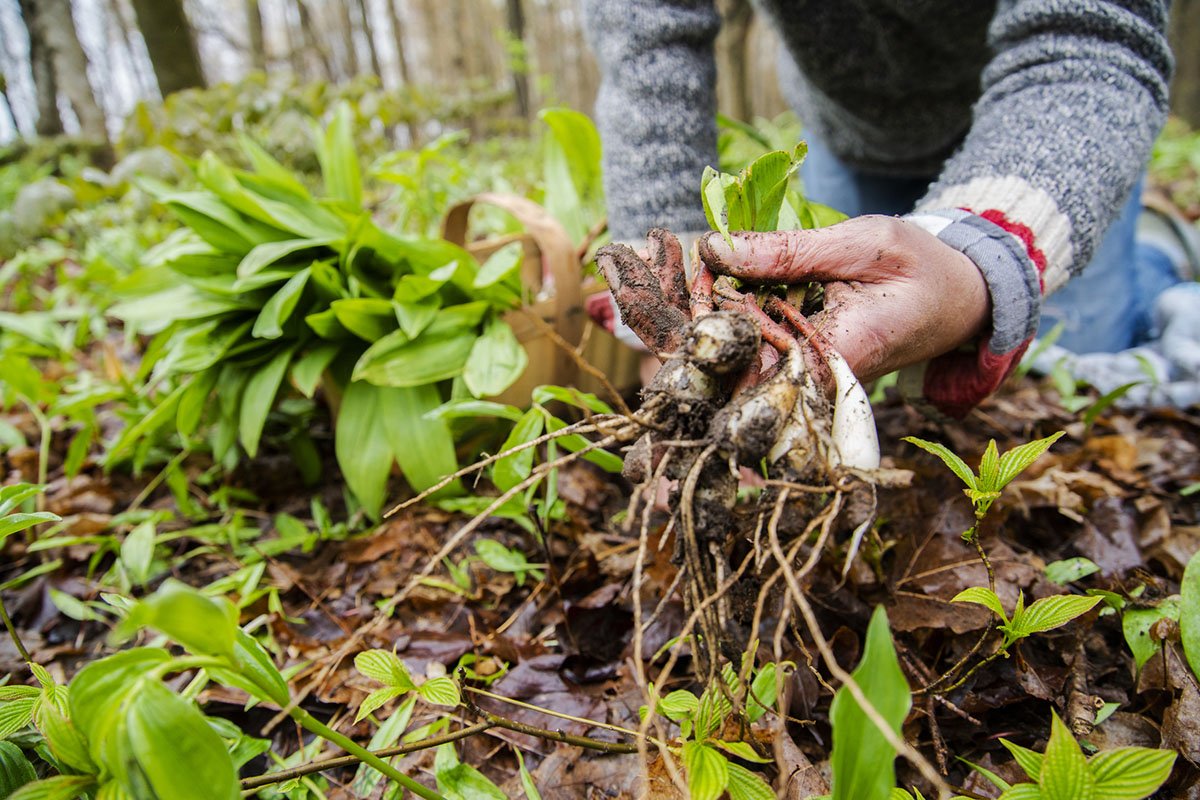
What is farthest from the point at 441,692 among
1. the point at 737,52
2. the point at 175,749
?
the point at 737,52

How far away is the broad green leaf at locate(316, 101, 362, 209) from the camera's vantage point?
1640 mm

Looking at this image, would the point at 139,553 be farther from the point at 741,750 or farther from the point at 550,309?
the point at 741,750

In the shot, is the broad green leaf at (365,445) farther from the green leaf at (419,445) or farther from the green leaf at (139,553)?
the green leaf at (139,553)

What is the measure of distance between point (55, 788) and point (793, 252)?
84 centimetres

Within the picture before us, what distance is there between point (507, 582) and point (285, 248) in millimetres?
796

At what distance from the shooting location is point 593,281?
5.33 ft

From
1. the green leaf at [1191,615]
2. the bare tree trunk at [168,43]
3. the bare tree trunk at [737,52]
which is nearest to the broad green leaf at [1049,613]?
the green leaf at [1191,615]

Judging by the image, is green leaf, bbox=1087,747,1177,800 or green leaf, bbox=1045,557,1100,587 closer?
green leaf, bbox=1087,747,1177,800

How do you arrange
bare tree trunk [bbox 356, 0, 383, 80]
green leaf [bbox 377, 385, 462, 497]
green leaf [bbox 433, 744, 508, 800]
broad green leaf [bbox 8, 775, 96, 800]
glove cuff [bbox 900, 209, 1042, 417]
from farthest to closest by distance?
bare tree trunk [bbox 356, 0, 383, 80] → green leaf [bbox 377, 385, 462, 497] → glove cuff [bbox 900, 209, 1042, 417] → green leaf [bbox 433, 744, 508, 800] → broad green leaf [bbox 8, 775, 96, 800]

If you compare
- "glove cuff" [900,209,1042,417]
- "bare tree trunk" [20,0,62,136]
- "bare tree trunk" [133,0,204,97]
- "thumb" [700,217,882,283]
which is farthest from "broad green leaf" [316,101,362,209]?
"bare tree trunk" [20,0,62,136]

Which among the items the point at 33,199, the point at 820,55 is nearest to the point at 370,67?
the point at 33,199

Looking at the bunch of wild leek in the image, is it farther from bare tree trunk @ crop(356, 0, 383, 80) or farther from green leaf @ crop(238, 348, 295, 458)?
bare tree trunk @ crop(356, 0, 383, 80)

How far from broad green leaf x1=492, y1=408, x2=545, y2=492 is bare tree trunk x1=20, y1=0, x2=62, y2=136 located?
7694mm

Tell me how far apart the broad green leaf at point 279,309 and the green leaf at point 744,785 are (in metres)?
1.06
